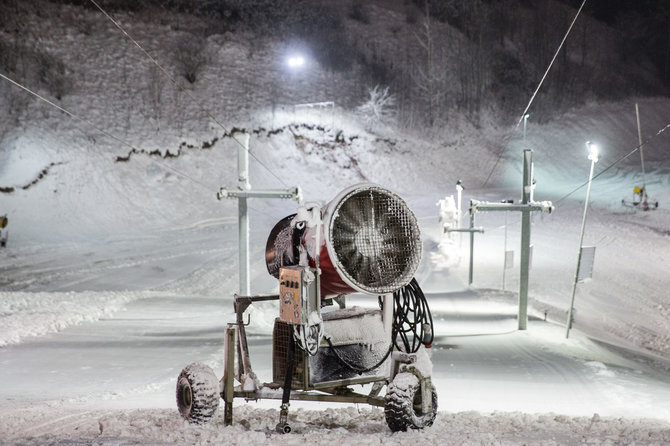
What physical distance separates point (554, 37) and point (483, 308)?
235 feet

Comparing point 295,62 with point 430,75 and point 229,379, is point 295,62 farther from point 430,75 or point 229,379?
point 229,379

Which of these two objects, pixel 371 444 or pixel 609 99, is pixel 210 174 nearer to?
pixel 371 444

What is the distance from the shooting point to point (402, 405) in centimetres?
583

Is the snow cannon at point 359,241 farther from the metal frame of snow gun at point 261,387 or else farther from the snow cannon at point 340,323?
the metal frame of snow gun at point 261,387

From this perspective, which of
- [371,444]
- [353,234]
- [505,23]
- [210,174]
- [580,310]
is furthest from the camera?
[505,23]

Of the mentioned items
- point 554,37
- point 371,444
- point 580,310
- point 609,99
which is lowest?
point 580,310

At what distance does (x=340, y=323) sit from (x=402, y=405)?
914 mm

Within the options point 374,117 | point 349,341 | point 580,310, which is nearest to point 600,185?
point 374,117

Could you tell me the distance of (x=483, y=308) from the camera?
2075 centimetres

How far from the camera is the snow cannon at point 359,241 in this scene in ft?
18.5

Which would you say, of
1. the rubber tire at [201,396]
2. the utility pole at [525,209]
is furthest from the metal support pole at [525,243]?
the rubber tire at [201,396]

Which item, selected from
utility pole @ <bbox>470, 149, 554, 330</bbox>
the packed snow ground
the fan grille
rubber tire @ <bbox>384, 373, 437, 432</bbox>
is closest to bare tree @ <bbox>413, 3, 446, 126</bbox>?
the packed snow ground

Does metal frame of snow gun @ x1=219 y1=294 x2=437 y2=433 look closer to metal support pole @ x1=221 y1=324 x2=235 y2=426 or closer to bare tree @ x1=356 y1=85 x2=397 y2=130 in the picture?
metal support pole @ x1=221 y1=324 x2=235 y2=426

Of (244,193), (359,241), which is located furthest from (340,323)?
(244,193)
